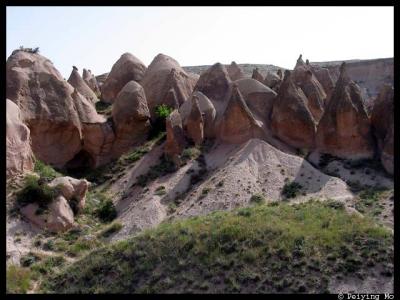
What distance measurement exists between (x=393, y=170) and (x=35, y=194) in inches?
727

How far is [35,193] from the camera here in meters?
27.3

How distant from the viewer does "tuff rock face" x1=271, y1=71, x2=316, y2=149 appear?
35469 millimetres

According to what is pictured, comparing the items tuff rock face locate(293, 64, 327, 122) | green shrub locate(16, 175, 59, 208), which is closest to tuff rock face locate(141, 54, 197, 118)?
tuff rock face locate(293, 64, 327, 122)

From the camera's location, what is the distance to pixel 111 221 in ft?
98.1

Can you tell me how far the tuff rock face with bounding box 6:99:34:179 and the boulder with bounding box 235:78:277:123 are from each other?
48.2ft

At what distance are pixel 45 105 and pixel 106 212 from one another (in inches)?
313

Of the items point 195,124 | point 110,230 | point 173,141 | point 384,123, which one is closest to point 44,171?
point 110,230

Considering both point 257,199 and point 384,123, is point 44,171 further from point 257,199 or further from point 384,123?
point 384,123

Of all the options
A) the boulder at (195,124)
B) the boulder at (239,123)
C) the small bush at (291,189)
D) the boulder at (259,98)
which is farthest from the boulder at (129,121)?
the small bush at (291,189)

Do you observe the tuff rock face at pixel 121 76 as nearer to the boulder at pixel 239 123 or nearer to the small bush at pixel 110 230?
the boulder at pixel 239 123

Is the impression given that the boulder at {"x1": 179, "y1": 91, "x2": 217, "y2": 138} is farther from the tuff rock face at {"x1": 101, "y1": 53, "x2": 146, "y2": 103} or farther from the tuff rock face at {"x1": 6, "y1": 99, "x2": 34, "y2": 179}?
the tuff rock face at {"x1": 6, "y1": 99, "x2": 34, "y2": 179}
